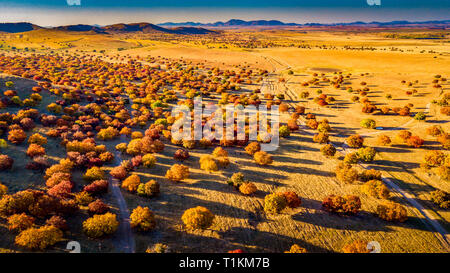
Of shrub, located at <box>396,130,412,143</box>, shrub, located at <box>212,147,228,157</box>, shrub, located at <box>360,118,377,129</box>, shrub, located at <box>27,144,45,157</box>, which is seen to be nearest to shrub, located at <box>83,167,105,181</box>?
shrub, located at <box>27,144,45,157</box>

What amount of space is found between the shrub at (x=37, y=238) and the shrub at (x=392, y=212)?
24014 mm

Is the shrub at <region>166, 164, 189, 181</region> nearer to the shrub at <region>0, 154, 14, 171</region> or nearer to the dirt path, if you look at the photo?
the dirt path

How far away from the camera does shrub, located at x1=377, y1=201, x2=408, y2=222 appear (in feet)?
59.4

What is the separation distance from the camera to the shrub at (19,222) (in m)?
15.0

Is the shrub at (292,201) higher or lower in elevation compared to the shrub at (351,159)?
lower

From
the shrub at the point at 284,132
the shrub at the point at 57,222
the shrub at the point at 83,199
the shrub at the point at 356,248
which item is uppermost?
the shrub at the point at 284,132

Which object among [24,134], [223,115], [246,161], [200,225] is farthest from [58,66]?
[200,225]

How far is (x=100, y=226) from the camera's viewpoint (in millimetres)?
15523

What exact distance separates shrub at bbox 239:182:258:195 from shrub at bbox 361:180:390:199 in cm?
1057

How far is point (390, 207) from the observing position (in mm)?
18516

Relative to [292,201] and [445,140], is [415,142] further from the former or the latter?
[292,201]

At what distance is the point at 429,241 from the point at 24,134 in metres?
41.8

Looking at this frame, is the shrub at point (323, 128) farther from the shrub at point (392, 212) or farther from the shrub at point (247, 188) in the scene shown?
the shrub at point (247, 188)

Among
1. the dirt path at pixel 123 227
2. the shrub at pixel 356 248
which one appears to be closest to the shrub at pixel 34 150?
the dirt path at pixel 123 227
